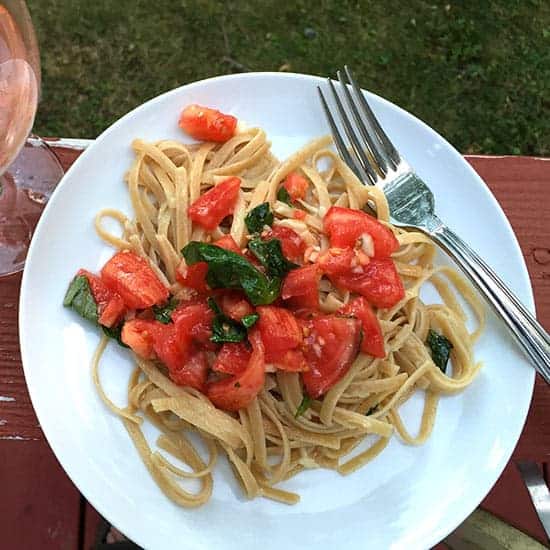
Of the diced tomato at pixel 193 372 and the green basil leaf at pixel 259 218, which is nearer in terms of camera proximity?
the diced tomato at pixel 193 372

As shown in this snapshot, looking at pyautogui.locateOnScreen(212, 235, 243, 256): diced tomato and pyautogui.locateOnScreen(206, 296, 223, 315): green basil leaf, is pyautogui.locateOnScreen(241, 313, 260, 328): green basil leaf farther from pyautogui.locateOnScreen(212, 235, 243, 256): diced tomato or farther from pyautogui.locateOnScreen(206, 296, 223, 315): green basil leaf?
pyautogui.locateOnScreen(212, 235, 243, 256): diced tomato

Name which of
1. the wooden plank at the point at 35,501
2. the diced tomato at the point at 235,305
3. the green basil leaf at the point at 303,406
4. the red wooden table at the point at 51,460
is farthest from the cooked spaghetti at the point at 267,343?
the wooden plank at the point at 35,501

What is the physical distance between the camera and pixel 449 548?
2.31 meters

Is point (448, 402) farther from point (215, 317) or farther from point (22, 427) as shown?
point (22, 427)

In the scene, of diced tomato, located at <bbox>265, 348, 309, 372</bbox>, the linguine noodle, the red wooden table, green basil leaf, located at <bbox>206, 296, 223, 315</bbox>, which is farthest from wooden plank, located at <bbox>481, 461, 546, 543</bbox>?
green basil leaf, located at <bbox>206, 296, 223, 315</bbox>

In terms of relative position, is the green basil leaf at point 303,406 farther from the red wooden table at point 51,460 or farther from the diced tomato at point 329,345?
the red wooden table at point 51,460

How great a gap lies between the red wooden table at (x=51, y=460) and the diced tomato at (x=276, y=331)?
2.63 feet

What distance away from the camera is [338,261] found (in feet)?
7.27

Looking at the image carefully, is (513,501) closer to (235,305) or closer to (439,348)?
(439,348)

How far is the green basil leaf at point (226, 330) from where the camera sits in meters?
2.12

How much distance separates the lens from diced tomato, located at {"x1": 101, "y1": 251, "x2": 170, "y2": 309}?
2133mm

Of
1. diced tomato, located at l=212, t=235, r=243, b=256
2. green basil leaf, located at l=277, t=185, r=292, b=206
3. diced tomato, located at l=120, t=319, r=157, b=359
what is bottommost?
diced tomato, located at l=120, t=319, r=157, b=359

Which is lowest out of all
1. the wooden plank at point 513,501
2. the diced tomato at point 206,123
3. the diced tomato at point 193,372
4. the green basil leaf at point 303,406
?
the wooden plank at point 513,501

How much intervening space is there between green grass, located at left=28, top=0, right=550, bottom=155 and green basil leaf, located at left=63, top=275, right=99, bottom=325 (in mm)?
1708
